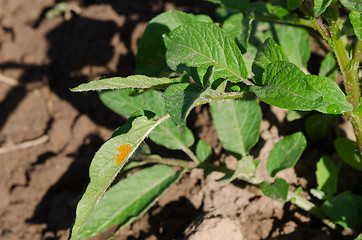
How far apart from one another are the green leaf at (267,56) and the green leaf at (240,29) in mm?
248

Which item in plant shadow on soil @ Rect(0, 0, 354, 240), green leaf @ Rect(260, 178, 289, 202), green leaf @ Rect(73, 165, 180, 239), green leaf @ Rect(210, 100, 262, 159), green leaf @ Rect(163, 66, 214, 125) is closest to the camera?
green leaf @ Rect(163, 66, 214, 125)

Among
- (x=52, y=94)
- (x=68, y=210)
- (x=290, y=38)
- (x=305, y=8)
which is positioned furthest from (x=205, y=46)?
(x=52, y=94)

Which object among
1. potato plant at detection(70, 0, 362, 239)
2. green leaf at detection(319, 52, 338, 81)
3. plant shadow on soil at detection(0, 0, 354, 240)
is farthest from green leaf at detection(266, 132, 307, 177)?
plant shadow on soil at detection(0, 0, 354, 240)

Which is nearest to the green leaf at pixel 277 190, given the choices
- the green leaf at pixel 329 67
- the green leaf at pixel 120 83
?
Result: the green leaf at pixel 329 67

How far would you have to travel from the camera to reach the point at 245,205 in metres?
1.84

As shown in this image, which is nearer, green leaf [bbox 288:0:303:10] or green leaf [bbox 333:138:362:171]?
green leaf [bbox 288:0:303:10]

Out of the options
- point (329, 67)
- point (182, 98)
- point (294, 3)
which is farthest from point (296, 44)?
point (182, 98)

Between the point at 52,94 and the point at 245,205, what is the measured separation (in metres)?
1.46

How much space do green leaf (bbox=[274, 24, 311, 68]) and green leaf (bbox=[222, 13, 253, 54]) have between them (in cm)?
32

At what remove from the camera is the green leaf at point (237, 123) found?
174cm

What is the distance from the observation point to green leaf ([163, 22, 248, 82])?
1.27 metres

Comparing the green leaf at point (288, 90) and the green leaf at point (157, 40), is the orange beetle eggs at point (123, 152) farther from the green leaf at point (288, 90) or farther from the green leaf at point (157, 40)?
the green leaf at point (157, 40)

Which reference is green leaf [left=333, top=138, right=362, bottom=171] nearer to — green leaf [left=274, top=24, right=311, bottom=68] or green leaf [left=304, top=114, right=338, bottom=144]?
green leaf [left=304, top=114, right=338, bottom=144]

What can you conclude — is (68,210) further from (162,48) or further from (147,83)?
(147,83)
